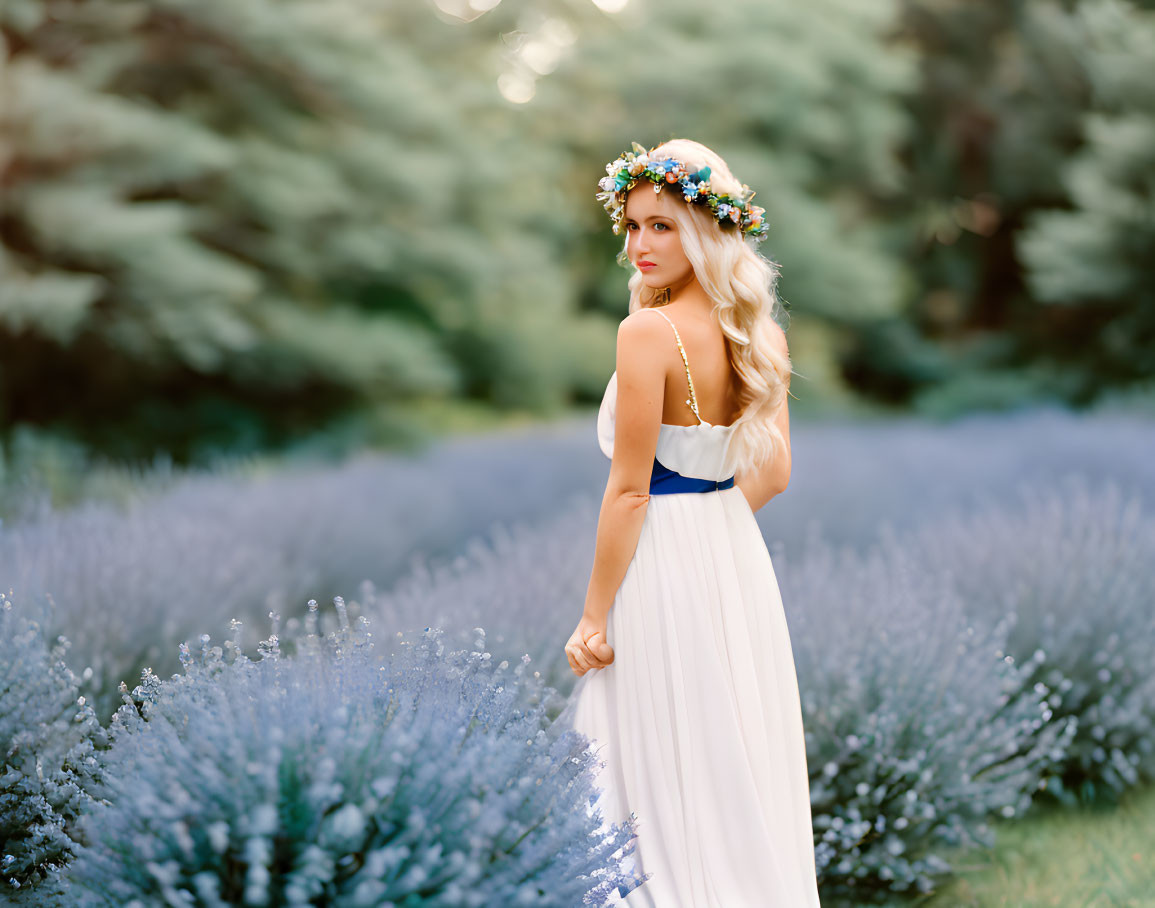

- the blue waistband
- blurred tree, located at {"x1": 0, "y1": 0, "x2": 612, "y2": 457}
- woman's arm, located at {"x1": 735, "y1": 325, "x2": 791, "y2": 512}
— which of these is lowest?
the blue waistband

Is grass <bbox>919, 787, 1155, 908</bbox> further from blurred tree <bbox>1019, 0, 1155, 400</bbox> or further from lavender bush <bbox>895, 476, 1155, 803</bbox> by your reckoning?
blurred tree <bbox>1019, 0, 1155, 400</bbox>

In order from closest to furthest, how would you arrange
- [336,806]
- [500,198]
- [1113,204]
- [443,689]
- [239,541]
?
[336,806] < [443,689] < [239,541] < [500,198] < [1113,204]

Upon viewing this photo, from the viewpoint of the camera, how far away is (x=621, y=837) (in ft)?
5.55

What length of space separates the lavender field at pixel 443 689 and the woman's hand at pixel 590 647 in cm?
9

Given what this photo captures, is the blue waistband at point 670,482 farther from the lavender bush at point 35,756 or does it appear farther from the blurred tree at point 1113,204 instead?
the blurred tree at point 1113,204

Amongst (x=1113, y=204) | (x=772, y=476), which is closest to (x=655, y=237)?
(x=772, y=476)

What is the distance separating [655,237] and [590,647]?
0.85 meters

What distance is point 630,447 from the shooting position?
1906 millimetres

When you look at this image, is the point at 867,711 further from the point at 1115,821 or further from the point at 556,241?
the point at 556,241

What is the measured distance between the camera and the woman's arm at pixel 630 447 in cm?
188

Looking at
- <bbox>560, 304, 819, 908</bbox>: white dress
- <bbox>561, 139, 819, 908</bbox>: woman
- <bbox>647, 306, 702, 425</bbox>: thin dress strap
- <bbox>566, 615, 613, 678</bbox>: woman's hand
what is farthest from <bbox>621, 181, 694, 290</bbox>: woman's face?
<bbox>566, 615, 613, 678</bbox>: woman's hand

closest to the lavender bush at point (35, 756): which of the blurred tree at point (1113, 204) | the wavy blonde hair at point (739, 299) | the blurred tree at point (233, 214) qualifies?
the wavy blonde hair at point (739, 299)

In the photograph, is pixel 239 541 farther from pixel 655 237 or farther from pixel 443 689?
pixel 655 237

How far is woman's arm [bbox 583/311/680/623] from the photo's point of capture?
188cm
